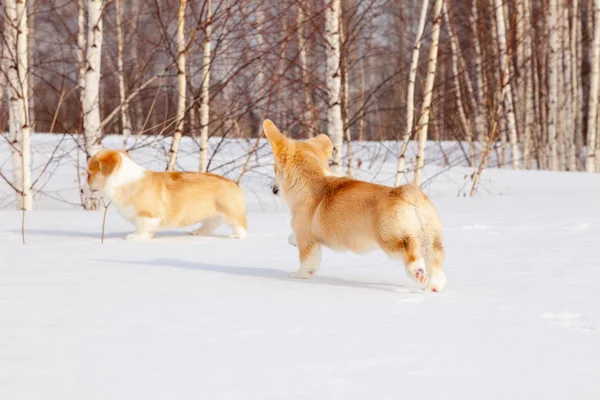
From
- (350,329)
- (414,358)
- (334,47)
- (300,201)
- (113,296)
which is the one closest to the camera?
(414,358)

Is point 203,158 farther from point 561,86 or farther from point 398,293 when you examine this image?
point 561,86

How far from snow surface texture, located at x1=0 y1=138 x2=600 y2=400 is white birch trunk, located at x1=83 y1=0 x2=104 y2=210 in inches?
99.0

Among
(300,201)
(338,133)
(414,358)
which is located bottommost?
(414,358)

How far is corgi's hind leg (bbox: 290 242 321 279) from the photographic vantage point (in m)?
3.84

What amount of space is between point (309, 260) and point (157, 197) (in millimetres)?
1901

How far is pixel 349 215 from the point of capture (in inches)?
144

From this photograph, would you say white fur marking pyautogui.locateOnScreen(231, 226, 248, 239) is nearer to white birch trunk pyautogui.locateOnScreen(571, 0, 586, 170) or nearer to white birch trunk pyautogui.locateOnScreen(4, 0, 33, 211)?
white birch trunk pyautogui.locateOnScreen(4, 0, 33, 211)

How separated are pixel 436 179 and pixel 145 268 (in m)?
8.34

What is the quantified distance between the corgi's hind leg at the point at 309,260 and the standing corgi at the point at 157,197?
1611 mm

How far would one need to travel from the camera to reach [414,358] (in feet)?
7.95

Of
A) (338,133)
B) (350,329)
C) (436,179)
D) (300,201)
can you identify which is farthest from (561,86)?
(350,329)

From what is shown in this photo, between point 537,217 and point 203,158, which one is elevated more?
point 203,158

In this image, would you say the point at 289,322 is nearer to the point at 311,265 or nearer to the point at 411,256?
the point at 411,256

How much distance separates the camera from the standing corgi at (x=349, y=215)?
11.2 feet
